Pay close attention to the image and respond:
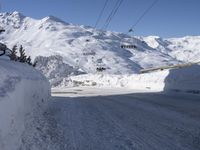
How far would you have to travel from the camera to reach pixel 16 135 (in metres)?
8.17

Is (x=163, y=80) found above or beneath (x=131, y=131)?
above

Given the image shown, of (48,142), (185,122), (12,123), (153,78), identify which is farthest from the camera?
(153,78)

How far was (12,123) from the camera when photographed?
8117mm

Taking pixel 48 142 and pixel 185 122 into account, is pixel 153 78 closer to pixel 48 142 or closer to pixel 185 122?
pixel 185 122

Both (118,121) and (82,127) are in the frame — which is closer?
(82,127)

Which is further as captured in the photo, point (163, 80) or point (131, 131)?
point (163, 80)

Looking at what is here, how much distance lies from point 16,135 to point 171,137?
3269mm

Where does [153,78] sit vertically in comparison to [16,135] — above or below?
above

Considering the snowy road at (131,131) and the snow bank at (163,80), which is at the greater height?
the snow bank at (163,80)

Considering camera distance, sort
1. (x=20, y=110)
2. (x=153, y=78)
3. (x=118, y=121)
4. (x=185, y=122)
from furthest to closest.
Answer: (x=153, y=78) → (x=118, y=121) → (x=185, y=122) → (x=20, y=110)

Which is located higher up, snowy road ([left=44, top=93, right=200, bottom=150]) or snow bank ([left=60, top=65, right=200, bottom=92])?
snow bank ([left=60, top=65, right=200, bottom=92])

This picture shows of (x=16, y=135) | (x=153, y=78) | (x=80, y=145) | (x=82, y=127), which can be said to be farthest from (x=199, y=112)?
(x=153, y=78)

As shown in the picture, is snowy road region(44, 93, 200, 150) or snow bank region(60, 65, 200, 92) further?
snow bank region(60, 65, 200, 92)

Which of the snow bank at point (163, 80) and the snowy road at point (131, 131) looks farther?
the snow bank at point (163, 80)
